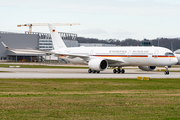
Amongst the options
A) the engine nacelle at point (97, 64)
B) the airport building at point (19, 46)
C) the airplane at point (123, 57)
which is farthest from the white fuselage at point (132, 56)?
the airport building at point (19, 46)

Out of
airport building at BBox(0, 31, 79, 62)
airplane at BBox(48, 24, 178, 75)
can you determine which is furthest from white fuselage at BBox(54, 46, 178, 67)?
airport building at BBox(0, 31, 79, 62)

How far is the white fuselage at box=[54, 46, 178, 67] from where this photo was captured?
145 feet

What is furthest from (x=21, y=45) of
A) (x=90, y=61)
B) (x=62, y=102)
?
(x=62, y=102)

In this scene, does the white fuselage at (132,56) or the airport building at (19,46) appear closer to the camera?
the white fuselage at (132,56)

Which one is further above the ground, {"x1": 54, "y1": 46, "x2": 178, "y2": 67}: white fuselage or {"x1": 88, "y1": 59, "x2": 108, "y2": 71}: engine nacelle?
{"x1": 54, "y1": 46, "x2": 178, "y2": 67}: white fuselage

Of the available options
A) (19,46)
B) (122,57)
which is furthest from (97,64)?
(19,46)

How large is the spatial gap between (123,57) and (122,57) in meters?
0.17

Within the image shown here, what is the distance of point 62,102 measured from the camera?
15836 mm

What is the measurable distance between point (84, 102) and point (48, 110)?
9.73 ft

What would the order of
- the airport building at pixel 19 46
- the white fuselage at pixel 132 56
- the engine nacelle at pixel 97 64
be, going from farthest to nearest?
the airport building at pixel 19 46
the engine nacelle at pixel 97 64
the white fuselage at pixel 132 56

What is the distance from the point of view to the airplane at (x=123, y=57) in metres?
44.1

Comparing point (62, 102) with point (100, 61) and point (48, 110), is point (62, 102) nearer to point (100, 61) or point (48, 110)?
point (48, 110)

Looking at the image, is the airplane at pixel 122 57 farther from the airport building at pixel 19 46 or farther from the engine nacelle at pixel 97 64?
the airport building at pixel 19 46

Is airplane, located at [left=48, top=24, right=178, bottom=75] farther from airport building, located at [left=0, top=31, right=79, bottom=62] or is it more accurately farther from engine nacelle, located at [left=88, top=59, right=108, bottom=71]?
airport building, located at [left=0, top=31, right=79, bottom=62]
